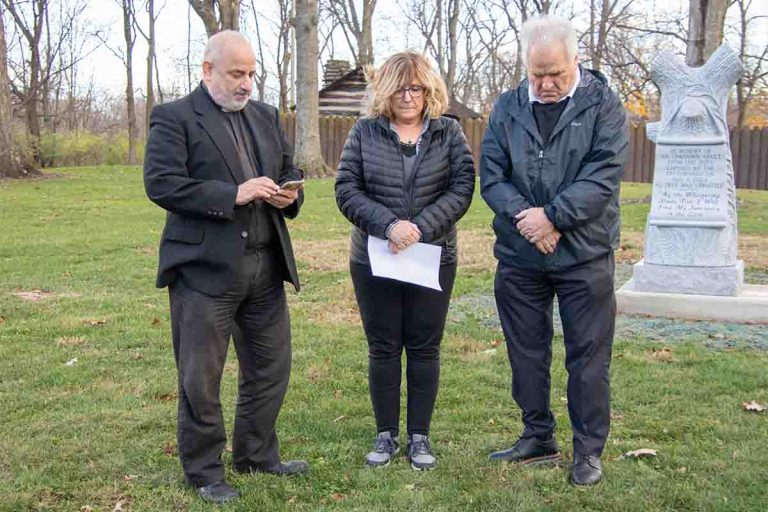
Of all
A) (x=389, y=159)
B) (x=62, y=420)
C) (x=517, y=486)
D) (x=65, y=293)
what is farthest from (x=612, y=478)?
(x=65, y=293)

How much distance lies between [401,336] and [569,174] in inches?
45.7

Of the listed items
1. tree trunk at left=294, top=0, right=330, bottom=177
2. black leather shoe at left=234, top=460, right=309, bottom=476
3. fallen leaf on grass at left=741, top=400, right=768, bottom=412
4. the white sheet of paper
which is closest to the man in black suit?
black leather shoe at left=234, top=460, right=309, bottom=476

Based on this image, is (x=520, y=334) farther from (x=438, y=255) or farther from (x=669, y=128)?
(x=669, y=128)

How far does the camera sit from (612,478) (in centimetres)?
404

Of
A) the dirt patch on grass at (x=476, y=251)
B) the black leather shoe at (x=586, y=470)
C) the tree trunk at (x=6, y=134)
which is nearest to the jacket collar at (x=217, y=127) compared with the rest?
the black leather shoe at (x=586, y=470)

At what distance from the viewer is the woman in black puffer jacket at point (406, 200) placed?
407 centimetres

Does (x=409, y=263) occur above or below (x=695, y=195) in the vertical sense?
below

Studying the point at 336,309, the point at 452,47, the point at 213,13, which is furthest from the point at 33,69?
the point at 336,309

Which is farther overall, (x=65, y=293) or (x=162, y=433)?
(x=65, y=293)

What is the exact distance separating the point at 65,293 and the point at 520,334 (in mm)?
5797

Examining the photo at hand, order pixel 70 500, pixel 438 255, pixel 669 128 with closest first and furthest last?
pixel 70 500, pixel 438 255, pixel 669 128

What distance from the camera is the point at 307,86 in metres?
21.2

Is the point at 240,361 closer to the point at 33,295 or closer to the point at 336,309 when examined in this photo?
the point at 336,309

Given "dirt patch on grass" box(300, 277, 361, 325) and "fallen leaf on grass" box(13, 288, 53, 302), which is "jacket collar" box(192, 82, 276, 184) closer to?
"dirt patch on grass" box(300, 277, 361, 325)
